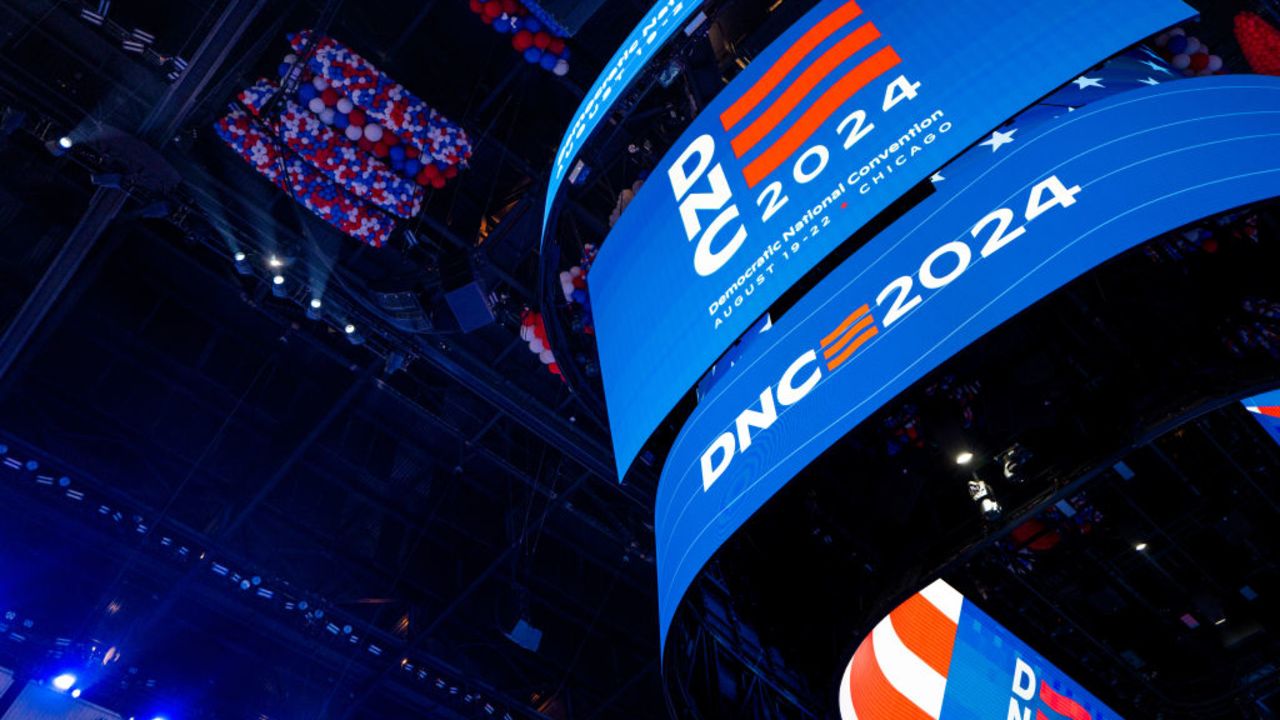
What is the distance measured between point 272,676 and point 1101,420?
11.5 m

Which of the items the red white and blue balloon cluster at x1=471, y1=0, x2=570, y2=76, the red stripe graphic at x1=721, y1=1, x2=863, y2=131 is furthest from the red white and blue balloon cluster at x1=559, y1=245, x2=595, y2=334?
the red stripe graphic at x1=721, y1=1, x2=863, y2=131

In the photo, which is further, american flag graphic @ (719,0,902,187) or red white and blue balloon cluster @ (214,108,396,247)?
red white and blue balloon cluster @ (214,108,396,247)

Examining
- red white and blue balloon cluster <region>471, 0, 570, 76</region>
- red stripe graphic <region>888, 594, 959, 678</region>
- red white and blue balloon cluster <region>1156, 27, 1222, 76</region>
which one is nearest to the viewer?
red stripe graphic <region>888, 594, 959, 678</region>

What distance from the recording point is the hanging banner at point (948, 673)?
5.33 m

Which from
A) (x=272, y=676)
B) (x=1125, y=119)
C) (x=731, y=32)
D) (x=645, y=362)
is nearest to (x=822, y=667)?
(x=645, y=362)

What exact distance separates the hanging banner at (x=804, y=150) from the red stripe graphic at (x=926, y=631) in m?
2.38

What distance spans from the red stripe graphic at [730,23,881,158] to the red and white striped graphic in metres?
2.85

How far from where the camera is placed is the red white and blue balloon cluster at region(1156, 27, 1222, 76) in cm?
620

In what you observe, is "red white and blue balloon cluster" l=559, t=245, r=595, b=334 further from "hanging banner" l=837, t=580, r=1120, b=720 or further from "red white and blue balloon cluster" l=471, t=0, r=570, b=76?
"hanging banner" l=837, t=580, r=1120, b=720

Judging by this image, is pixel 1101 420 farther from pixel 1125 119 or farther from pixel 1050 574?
pixel 1050 574

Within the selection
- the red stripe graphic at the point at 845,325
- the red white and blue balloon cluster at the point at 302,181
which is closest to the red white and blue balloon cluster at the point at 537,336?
the red white and blue balloon cluster at the point at 302,181

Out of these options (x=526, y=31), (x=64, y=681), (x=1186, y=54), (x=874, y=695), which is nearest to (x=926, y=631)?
(x=874, y=695)

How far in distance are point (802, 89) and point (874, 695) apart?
3.42 metres

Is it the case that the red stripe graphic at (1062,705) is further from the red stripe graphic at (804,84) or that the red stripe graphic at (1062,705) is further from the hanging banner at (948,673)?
the red stripe graphic at (804,84)
